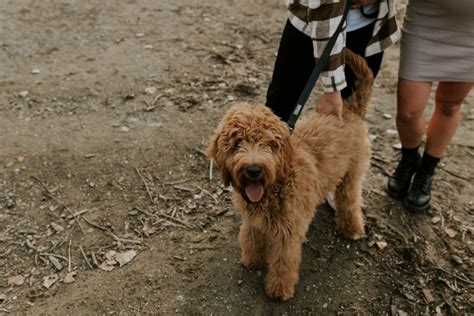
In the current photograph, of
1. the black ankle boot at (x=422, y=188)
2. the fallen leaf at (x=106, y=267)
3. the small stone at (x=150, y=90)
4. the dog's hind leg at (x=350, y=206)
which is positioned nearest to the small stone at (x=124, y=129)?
the small stone at (x=150, y=90)

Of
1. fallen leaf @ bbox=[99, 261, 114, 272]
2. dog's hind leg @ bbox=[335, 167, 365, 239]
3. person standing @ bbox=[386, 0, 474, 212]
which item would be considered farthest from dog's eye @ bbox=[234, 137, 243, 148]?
fallen leaf @ bbox=[99, 261, 114, 272]

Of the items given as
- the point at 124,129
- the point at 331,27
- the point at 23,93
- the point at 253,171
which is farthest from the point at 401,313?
the point at 23,93

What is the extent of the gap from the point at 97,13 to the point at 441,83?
537 centimetres

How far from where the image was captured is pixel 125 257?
3.55 m

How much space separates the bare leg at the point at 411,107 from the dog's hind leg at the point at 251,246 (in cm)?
147

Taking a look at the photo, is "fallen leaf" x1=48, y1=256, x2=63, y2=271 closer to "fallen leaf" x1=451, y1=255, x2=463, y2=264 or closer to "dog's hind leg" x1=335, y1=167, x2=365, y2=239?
"dog's hind leg" x1=335, y1=167, x2=365, y2=239

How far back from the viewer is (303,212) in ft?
10.1

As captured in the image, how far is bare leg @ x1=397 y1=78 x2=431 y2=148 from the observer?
3.29 metres

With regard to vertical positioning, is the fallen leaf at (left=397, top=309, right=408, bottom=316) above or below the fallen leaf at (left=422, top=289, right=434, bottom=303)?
below

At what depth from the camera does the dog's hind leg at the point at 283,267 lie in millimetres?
3104

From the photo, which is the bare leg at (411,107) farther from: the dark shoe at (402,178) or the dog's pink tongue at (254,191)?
the dog's pink tongue at (254,191)

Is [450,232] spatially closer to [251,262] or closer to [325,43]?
[251,262]

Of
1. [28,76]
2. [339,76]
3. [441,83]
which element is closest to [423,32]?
[441,83]

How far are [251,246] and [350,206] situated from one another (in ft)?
2.93
